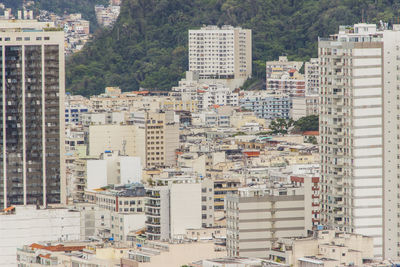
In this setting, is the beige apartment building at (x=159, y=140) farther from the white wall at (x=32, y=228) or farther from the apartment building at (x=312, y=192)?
the apartment building at (x=312, y=192)

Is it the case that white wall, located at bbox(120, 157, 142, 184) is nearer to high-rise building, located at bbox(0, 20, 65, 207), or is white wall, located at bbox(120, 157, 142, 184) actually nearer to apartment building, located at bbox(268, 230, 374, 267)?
high-rise building, located at bbox(0, 20, 65, 207)

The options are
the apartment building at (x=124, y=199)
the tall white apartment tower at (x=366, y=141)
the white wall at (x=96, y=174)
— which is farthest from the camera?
the white wall at (x=96, y=174)

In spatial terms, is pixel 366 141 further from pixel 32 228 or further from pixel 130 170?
pixel 130 170

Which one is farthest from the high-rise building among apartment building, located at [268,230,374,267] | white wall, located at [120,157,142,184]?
apartment building, located at [268,230,374,267]

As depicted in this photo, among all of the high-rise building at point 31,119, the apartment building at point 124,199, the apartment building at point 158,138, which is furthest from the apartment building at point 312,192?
the apartment building at point 158,138

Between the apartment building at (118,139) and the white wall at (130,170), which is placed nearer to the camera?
the white wall at (130,170)

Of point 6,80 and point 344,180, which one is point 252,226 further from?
point 6,80

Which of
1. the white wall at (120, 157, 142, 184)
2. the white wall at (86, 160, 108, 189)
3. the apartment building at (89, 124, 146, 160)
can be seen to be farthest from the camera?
the apartment building at (89, 124, 146, 160)
